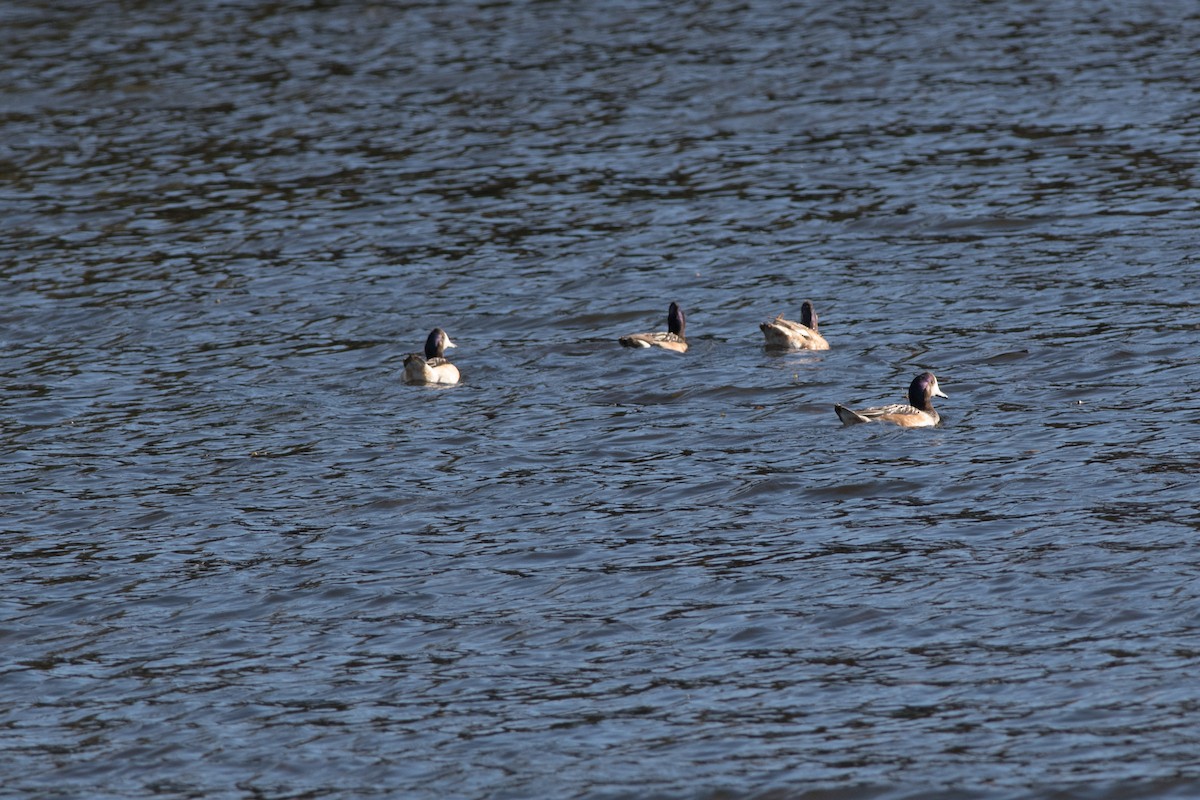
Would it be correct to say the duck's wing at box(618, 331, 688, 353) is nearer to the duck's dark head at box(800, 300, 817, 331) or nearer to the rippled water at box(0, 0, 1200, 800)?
the rippled water at box(0, 0, 1200, 800)

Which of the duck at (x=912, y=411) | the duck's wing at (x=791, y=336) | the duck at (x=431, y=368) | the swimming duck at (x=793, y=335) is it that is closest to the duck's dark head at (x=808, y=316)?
the swimming duck at (x=793, y=335)

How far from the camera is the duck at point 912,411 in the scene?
1955cm

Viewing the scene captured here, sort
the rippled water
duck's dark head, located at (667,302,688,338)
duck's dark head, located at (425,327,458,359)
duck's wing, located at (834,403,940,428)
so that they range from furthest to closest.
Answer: duck's dark head, located at (667,302,688,338), duck's dark head, located at (425,327,458,359), duck's wing, located at (834,403,940,428), the rippled water

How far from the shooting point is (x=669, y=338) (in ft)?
76.1

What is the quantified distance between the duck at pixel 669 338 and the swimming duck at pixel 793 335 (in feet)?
3.44

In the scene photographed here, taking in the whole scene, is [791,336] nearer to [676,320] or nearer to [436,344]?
[676,320]

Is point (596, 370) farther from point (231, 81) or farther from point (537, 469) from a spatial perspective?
point (231, 81)

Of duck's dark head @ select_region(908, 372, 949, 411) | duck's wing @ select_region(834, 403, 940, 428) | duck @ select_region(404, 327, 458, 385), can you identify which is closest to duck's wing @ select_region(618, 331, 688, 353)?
duck @ select_region(404, 327, 458, 385)

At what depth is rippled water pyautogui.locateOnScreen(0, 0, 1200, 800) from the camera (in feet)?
42.3

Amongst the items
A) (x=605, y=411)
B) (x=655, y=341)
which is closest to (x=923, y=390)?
(x=605, y=411)

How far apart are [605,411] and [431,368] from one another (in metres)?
2.29

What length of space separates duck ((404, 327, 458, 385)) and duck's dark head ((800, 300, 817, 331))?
4.34 meters

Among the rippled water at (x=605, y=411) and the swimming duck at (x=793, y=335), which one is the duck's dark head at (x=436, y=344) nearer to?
the rippled water at (x=605, y=411)

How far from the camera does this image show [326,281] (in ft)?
88.1
